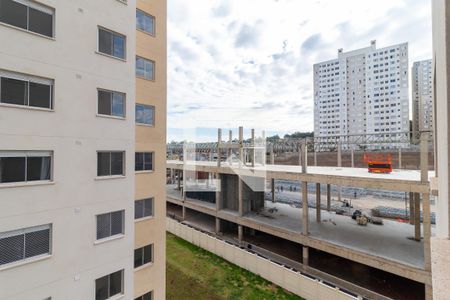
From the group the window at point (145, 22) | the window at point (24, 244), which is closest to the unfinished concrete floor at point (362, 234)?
the window at point (24, 244)

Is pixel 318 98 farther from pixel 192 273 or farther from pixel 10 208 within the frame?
pixel 10 208

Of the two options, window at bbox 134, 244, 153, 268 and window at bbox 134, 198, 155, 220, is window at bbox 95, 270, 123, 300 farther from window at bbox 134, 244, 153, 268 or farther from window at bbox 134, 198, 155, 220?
window at bbox 134, 198, 155, 220

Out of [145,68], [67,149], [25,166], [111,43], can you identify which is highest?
[111,43]

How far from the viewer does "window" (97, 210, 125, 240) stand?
9.34 meters

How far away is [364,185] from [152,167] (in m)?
13.0

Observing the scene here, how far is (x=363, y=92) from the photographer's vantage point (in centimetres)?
9100

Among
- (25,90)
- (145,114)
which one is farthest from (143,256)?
(25,90)

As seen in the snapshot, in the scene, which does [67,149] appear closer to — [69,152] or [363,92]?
[69,152]

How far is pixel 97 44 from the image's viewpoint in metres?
9.31

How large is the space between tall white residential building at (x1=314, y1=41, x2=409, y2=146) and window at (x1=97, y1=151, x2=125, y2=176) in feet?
272

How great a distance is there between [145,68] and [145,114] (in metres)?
2.26

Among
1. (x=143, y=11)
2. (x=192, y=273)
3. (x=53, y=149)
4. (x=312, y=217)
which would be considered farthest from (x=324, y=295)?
(x=143, y=11)

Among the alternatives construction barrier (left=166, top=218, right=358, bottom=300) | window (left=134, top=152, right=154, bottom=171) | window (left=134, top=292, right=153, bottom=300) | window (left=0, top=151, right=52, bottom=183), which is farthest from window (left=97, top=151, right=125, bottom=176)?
construction barrier (left=166, top=218, right=358, bottom=300)

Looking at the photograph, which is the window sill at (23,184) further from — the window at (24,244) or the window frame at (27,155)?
the window at (24,244)
